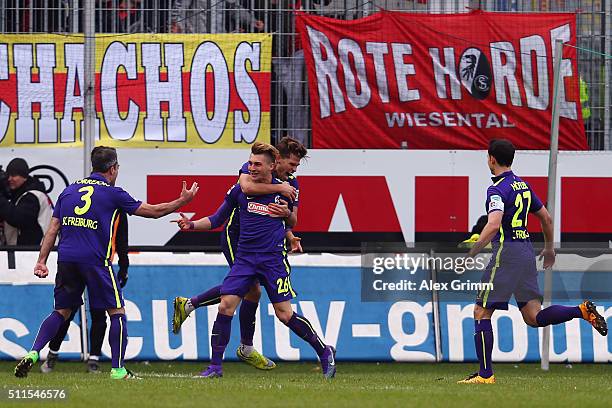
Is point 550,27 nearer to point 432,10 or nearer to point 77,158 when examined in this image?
point 432,10

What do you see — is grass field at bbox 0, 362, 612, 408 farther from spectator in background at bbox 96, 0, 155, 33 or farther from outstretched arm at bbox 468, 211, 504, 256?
spectator in background at bbox 96, 0, 155, 33

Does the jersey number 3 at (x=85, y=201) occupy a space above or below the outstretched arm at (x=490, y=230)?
above

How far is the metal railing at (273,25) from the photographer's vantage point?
16047 millimetres

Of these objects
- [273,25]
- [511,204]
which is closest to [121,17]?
[273,25]

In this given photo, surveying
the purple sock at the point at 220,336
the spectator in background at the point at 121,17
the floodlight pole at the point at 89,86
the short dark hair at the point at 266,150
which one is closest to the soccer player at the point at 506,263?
the short dark hair at the point at 266,150

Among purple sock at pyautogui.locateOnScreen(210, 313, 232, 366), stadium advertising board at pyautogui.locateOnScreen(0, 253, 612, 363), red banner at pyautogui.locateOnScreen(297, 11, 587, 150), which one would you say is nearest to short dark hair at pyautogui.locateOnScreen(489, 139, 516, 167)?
purple sock at pyautogui.locateOnScreen(210, 313, 232, 366)

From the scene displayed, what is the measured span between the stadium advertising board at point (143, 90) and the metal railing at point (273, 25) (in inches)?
7.9

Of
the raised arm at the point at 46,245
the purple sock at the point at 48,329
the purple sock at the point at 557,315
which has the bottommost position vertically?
the purple sock at the point at 48,329

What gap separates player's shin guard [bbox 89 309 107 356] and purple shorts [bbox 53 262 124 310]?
0.86 meters

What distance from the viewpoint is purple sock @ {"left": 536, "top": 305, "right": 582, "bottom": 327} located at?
33.6 ft

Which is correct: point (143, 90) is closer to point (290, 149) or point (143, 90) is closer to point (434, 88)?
point (434, 88)

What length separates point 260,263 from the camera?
1023 cm

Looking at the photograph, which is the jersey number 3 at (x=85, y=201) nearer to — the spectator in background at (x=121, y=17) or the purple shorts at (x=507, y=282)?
the purple shorts at (x=507, y=282)

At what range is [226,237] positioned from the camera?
11141 mm
